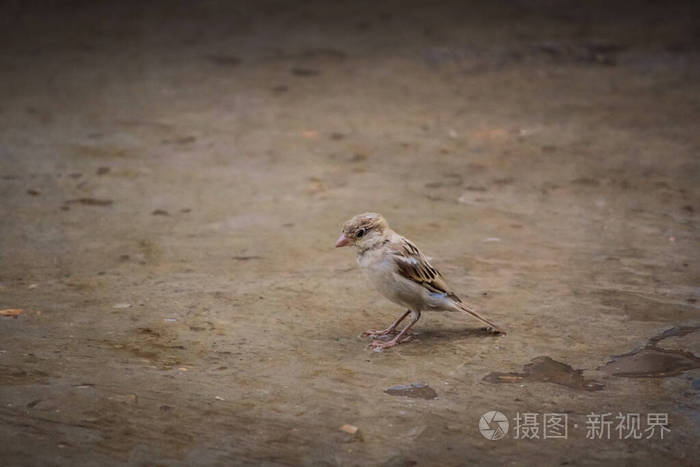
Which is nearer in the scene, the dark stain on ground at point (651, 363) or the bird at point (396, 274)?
the dark stain on ground at point (651, 363)

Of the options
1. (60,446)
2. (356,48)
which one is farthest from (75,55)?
(60,446)

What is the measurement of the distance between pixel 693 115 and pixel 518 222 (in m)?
3.22

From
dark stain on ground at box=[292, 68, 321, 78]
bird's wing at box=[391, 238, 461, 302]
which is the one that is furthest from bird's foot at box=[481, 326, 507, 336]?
dark stain on ground at box=[292, 68, 321, 78]

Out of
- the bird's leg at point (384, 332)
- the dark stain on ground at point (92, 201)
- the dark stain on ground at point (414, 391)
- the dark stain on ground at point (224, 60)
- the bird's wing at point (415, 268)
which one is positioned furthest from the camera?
the dark stain on ground at point (224, 60)

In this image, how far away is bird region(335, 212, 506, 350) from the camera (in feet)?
16.2

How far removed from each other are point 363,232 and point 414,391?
1.00 m

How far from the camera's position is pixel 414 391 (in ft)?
14.7

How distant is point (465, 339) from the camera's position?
5.12 m

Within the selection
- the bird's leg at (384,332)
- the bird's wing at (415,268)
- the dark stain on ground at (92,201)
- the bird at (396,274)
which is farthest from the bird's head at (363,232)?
the dark stain on ground at (92,201)

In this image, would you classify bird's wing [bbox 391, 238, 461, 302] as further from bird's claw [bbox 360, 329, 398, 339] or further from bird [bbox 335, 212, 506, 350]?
bird's claw [bbox 360, 329, 398, 339]

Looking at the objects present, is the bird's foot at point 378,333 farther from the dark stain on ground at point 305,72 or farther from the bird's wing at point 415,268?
the dark stain on ground at point 305,72

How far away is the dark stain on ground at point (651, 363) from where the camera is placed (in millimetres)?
4668

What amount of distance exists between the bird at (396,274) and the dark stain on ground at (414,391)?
0.49m

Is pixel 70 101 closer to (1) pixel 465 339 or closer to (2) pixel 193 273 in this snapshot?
(2) pixel 193 273
